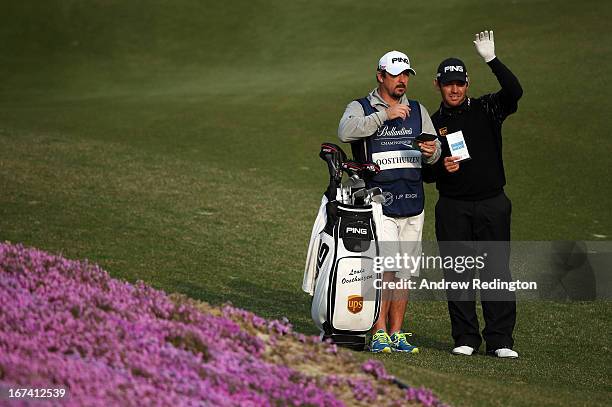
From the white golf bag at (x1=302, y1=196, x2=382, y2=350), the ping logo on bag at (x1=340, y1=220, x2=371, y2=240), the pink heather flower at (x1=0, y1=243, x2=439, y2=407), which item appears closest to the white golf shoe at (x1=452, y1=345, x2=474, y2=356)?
the white golf bag at (x1=302, y1=196, x2=382, y2=350)

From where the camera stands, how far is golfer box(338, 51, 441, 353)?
30.3ft

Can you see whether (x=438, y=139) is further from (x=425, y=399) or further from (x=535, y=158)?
(x=535, y=158)

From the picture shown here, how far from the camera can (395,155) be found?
938cm

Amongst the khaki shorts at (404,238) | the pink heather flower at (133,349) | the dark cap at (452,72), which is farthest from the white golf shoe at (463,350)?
the pink heather flower at (133,349)

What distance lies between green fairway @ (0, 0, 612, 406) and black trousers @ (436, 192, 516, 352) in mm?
372

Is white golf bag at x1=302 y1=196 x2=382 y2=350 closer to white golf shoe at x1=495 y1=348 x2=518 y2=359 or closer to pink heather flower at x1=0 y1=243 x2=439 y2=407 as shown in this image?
white golf shoe at x1=495 y1=348 x2=518 y2=359

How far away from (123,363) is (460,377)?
9.10ft

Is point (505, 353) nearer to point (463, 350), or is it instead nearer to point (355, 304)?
point (463, 350)

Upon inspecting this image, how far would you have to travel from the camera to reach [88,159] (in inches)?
824

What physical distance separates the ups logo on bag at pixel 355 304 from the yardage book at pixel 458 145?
5.55ft

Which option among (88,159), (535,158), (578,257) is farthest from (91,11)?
(578,257)

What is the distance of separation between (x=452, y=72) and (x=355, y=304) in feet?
7.69

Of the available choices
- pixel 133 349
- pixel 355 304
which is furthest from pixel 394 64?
pixel 133 349

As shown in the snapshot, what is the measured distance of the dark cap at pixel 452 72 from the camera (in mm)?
9539
